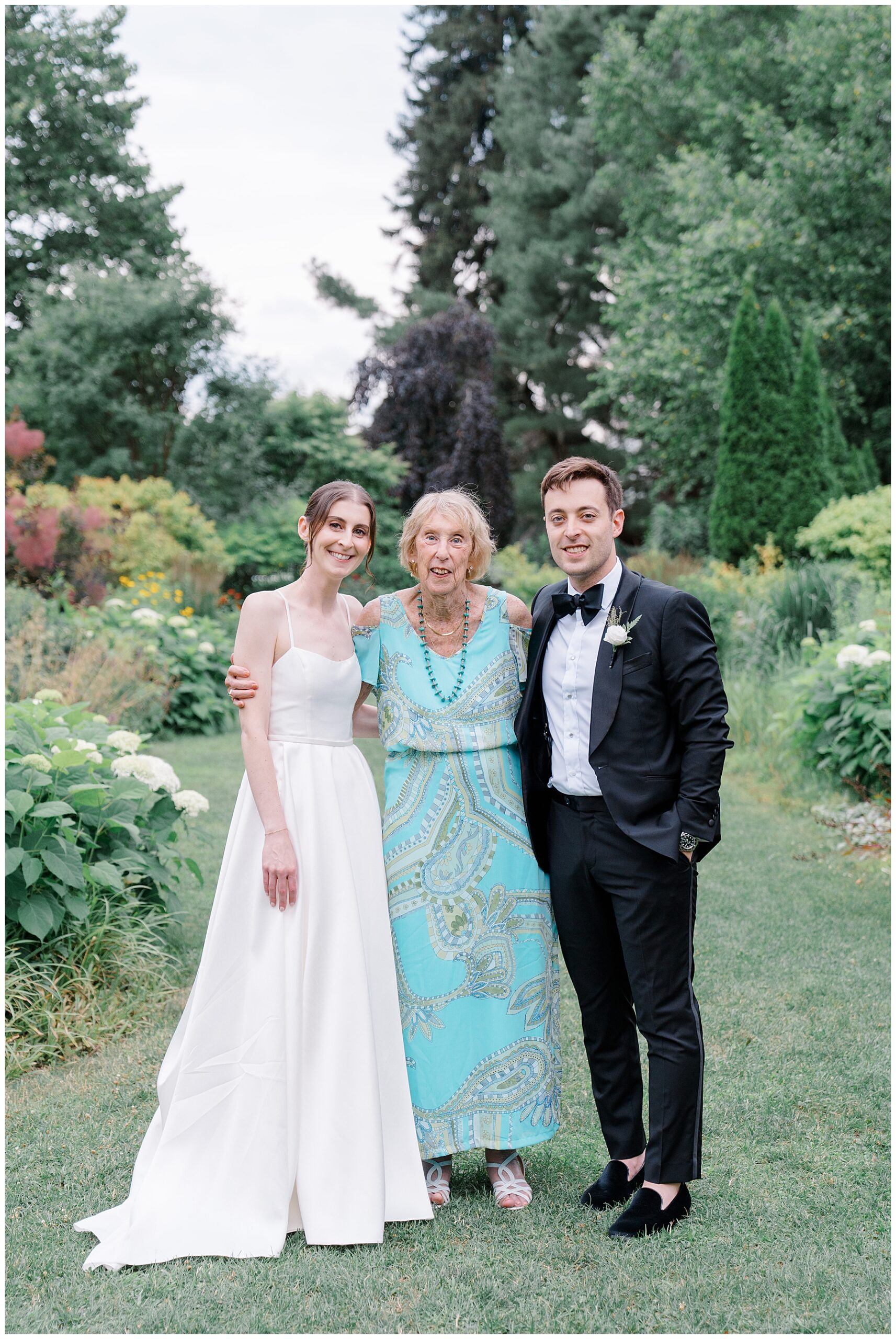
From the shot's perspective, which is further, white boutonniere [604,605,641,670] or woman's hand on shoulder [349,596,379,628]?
woman's hand on shoulder [349,596,379,628]

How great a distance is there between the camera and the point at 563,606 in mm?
2721

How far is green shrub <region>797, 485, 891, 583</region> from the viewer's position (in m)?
10.6

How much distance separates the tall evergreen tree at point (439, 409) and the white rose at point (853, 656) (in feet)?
46.9

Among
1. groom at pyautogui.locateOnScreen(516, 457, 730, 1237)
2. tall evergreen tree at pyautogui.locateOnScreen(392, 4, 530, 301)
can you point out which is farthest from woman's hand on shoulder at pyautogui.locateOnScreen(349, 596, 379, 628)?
tall evergreen tree at pyautogui.locateOnScreen(392, 4, 530, 301)

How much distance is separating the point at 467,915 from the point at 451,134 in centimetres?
2898

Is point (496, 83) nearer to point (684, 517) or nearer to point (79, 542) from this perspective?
point (684, 517)

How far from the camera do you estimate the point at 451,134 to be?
2773cm

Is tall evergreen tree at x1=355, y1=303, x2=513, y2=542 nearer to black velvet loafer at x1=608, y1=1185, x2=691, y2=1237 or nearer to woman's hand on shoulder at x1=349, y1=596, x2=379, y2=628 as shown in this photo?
woman's hand on shoulder at x1=349, y1=596, x2=379, y2=628

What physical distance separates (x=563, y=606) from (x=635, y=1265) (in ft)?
5.15

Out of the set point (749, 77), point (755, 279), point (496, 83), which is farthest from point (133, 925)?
point (496, 83)

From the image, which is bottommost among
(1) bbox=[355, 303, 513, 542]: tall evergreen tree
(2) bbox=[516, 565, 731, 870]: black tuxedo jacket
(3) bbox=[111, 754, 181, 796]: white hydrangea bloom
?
(3) bbox=[111, 754, 181, 796]: white hydrangea bloom

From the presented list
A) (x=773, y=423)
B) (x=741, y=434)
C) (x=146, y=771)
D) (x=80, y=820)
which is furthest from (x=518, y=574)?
(x=80, y=820)

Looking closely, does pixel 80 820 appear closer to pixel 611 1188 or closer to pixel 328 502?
pixel 328 502

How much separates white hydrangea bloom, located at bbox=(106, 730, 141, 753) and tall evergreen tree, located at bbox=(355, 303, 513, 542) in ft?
53.3
